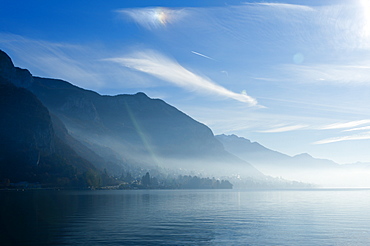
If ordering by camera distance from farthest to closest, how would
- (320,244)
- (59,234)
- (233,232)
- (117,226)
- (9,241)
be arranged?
(117,226) < (233,232) < (59,234) < (320,244) < (9,241)

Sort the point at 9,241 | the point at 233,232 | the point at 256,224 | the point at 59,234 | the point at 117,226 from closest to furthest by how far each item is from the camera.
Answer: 1. the point at 9,241
2. the point at 59,234
3. the point at 233,232
4. the point at 117,226
5. the point at 256,224

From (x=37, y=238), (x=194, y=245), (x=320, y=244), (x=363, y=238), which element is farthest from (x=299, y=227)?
(x=37, y=238)

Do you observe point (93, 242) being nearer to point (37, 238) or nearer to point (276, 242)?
point (37, 238)

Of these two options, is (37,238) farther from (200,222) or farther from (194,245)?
(200,222)

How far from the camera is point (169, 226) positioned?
261 ft

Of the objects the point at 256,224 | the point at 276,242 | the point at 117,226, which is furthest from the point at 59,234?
the point at 256,224

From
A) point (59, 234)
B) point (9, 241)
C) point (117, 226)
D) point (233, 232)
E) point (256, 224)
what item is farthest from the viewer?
point (256, 224)

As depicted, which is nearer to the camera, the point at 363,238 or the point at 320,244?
the point at 320,244

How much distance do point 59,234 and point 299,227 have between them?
50220 mm

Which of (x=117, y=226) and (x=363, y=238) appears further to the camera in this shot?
(x=117, y=226)

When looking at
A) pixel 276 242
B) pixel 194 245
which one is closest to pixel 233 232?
pixel 276 242

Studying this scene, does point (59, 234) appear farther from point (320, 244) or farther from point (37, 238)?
point (320, 244)

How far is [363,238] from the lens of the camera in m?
66.4

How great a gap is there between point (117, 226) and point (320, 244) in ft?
132
